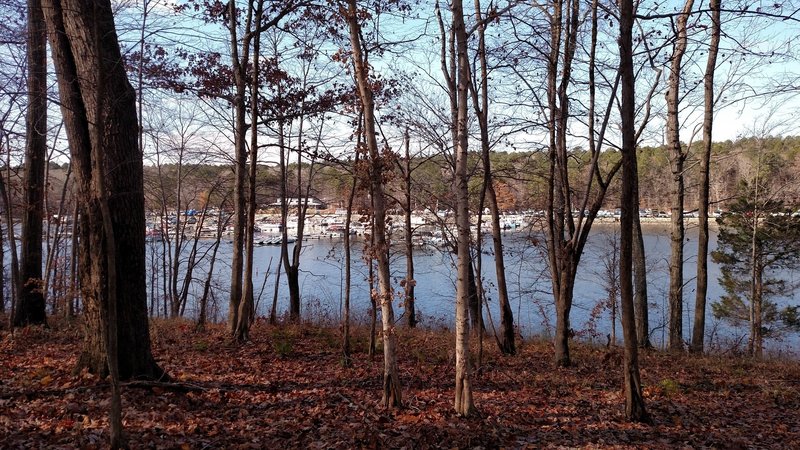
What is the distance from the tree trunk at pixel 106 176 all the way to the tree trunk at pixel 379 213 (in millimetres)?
2446

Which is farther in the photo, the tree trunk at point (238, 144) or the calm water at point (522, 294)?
the calm water at point (522, 294)

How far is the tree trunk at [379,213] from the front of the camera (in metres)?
5.48

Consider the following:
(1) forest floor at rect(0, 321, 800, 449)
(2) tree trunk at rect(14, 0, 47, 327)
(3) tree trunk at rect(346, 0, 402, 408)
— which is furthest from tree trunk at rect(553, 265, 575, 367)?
(2) tree trunk at rect(14, 0, 47, 327)

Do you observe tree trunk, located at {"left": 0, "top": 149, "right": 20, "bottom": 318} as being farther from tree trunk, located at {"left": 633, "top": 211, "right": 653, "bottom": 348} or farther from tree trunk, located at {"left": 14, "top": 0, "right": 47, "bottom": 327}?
tree trunk, located at {"left": 633, "top": 211, "right": 653, "bottom": 348}

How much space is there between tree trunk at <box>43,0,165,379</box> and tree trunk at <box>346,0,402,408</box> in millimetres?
2446

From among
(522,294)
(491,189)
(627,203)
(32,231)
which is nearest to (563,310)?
(491,189)

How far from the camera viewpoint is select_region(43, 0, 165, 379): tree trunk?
492 centimetres

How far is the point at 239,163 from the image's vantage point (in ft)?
28.5

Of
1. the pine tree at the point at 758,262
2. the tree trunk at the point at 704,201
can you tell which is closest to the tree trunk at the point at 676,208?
the tree trunk at the point at 704,201

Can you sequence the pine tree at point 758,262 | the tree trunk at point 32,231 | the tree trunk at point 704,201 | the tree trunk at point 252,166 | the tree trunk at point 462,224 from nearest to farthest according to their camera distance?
the tree trunk at point 462,224
the tree trunk at point 32,231
the tree trunk at point 252,166
the tree trunk at point 704,201
the pine tree at point 758,262

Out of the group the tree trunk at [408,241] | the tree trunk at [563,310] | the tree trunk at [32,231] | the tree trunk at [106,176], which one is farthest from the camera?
the tree trunk at [32,231]

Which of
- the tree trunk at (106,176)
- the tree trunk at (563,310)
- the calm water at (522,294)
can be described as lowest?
the calm water at (522,294)

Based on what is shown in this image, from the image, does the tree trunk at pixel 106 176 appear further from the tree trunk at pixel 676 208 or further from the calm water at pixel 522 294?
the tree trunk at pixel 676 208

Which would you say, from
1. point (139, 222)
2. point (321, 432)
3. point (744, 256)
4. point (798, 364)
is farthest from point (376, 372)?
point (744, 256)
